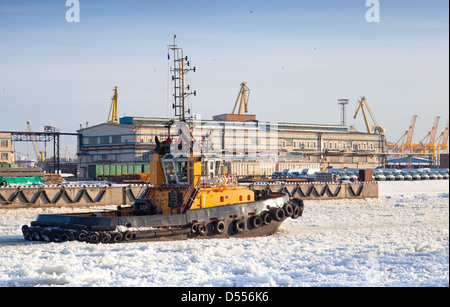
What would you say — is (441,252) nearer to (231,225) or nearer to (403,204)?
(231,225)

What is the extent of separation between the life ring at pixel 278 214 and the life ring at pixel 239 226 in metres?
1.60

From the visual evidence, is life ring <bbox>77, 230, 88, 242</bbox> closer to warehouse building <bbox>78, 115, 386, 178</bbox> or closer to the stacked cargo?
warehouse building <bbox>78, 115, 386, 178</bbox>

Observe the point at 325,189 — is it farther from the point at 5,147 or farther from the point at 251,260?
the point at 5,147

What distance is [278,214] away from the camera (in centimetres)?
2148

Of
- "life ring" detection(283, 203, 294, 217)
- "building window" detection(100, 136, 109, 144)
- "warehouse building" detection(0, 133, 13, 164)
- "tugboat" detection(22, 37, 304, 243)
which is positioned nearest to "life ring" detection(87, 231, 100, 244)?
"tugboat" detection(22, 37, 304, 243)

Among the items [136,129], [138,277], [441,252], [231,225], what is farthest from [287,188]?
[136,129]

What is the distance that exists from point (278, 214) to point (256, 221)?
1084 mm

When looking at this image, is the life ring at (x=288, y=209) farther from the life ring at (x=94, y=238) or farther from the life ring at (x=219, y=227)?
the life ring at (x=94, y=238)

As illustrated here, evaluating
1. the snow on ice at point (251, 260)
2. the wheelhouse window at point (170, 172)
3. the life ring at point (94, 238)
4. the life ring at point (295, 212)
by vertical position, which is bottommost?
the snow on ice at point (251, 260)

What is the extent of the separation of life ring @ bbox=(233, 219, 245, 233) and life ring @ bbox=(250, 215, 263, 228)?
57 cm

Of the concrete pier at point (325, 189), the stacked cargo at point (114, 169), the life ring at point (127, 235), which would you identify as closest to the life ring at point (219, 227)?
the life ring at point (127, 235)

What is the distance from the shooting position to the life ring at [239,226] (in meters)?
20.1

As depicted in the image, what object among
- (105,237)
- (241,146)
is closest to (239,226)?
(105,237)
